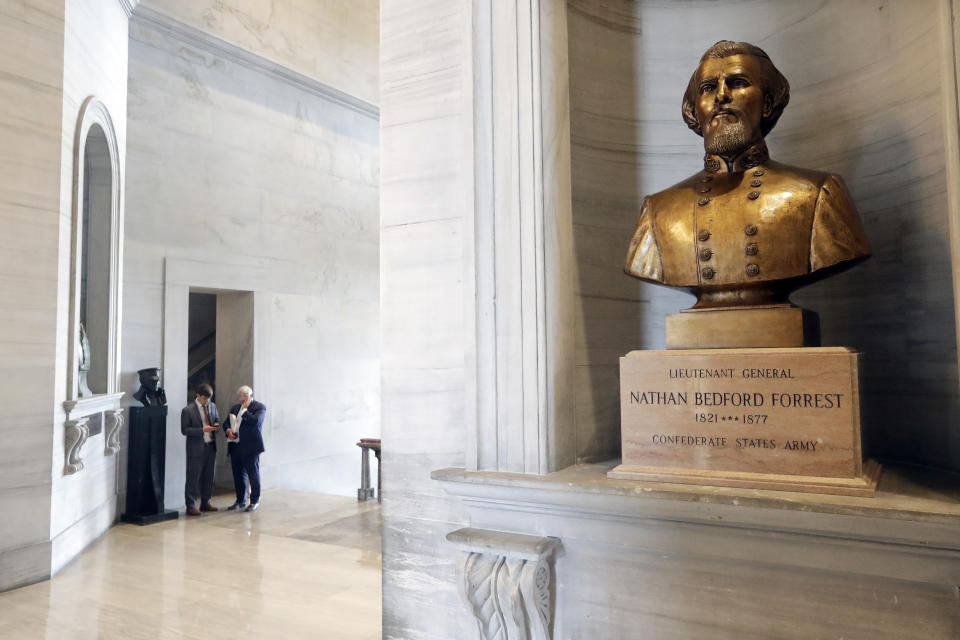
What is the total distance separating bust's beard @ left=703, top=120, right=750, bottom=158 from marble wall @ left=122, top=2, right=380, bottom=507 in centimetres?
809

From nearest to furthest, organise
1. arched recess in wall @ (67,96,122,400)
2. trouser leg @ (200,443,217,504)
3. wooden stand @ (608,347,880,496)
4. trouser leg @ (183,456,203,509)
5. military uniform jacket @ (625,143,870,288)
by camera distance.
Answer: wooden stand @ (608,347,880,496) < military uniform jacket @ (625,143,870,288) < arched recess in wall @ (67,96,122,400) < trouser leg @ (183,456,203,509) < trouser leg @ (200,443,217,504)

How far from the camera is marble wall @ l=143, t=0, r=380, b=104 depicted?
9.38m

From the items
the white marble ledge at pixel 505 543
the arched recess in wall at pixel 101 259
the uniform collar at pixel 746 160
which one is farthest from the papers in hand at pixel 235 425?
the uniform collar at pixel 746 160

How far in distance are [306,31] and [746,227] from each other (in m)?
10.4

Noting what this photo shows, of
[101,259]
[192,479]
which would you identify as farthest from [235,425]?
[101,259]

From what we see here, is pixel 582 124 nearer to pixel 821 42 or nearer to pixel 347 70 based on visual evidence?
pixel 821 42

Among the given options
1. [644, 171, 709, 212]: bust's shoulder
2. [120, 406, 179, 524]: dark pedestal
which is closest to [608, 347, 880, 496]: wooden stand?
[644, 171, 709, 212]: bust's shoulder

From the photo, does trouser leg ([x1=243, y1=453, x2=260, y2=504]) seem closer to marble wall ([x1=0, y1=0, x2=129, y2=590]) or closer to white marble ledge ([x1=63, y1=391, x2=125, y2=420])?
white marble ledge ([x1=63, y1=391, x2=125, y2=420])

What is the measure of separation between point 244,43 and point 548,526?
9555mm

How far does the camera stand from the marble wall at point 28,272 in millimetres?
5461

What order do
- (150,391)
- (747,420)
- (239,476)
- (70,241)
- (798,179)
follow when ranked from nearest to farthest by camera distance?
(747,420) → (798,179) → (70,241) → (150,391) → (239,476)

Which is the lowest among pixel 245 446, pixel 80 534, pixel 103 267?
pixel 80 534

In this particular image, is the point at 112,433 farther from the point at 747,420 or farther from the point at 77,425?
the point at 747,420

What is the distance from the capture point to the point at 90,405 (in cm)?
639
